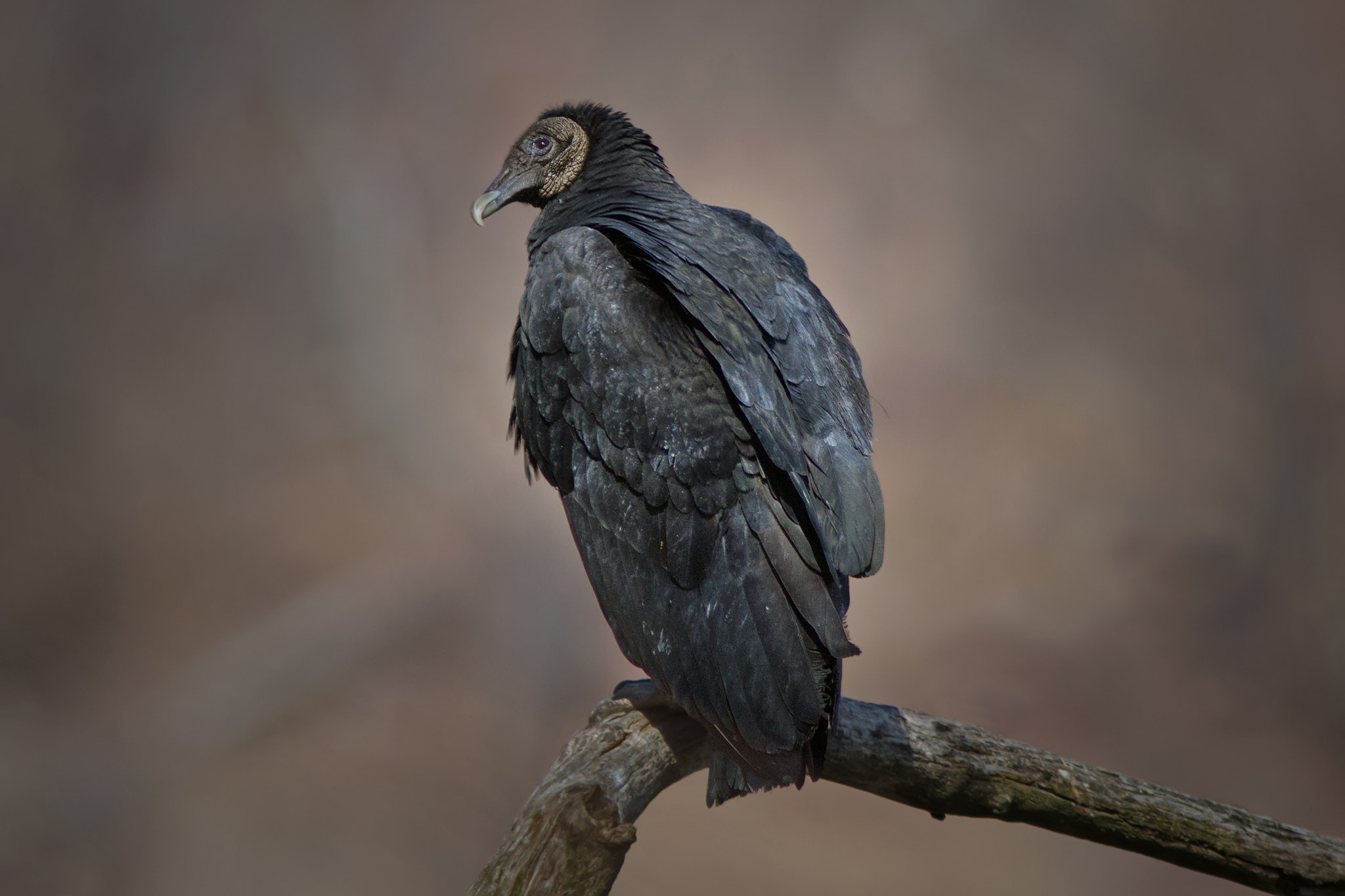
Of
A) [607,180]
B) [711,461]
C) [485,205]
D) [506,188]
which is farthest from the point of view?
[506,188]

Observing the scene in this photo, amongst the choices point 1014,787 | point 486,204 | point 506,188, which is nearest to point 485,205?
point 486,204

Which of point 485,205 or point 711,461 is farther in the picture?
point 485,205

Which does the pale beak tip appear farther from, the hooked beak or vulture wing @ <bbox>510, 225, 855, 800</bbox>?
vulture wing @ <bbox>510, 225, 855, 800</bbox>

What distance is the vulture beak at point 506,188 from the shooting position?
10.3 ft

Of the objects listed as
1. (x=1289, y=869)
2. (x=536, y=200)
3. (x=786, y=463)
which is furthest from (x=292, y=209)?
(x=1289, y=869)

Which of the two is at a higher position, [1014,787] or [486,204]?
[486,204]

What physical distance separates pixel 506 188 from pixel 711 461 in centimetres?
154

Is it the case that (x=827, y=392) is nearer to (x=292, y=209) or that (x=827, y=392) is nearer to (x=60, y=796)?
(x=292, y=209)

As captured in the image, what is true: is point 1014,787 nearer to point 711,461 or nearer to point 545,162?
point 711,461

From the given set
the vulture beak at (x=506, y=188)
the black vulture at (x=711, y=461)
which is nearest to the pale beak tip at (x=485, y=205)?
the vulture beak at (x=506, y=188)

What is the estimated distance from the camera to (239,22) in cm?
572

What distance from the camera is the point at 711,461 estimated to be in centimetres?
210

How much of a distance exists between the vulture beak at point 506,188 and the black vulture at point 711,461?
67 cm

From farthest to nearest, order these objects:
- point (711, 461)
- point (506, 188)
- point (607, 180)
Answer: point (506, 188) < point (607, 180) < point (711, 461)
